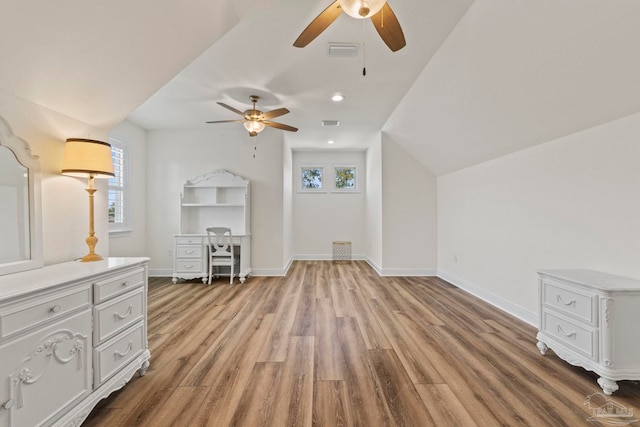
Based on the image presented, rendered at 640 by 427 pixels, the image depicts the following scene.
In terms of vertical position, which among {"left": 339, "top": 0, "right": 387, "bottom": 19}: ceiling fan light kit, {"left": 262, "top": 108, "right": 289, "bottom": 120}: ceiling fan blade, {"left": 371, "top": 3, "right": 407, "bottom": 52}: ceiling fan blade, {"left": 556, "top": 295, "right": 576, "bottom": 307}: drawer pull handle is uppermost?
{"left": 262, "top": 108, "right": 289, "bottom": 120}: ceiling fan blade

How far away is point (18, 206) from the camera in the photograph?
5.50 feet

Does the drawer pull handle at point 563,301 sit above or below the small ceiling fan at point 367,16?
below

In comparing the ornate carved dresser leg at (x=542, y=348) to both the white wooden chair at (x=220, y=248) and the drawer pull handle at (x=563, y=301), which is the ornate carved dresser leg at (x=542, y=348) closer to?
the drawer pull handle at (x=563, y=301)

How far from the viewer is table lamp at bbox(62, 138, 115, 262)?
6.11 feet

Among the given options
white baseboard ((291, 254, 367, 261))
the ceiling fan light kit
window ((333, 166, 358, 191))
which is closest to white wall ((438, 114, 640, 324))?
the ceiling fan light kit

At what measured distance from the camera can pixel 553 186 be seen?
273cm

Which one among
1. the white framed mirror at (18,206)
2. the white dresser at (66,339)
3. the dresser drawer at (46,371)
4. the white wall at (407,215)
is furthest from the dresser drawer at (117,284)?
the white wall at (407,215)

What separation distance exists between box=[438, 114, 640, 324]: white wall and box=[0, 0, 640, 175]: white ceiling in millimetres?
211

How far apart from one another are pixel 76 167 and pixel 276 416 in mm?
2046

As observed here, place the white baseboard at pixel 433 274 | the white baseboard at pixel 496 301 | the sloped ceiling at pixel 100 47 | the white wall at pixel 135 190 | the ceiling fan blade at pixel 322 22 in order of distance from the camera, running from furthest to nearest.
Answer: the white wall at pixel 135 190, the white baseboard at pixel 433 274, the white baseboard at pixel 496 301, the ceiling fan blade at pixel 322 22, the sloped ceiling at pixel 100 47

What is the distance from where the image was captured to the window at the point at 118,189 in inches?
180

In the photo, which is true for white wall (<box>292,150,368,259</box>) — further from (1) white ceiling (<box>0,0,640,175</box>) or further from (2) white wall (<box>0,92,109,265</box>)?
(2) white wall (<box>0,92,109,265</box>)

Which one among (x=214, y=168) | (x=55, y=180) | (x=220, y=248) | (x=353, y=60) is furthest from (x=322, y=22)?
(x=214, y=168)

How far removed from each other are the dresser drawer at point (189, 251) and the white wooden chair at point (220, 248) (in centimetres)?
22
